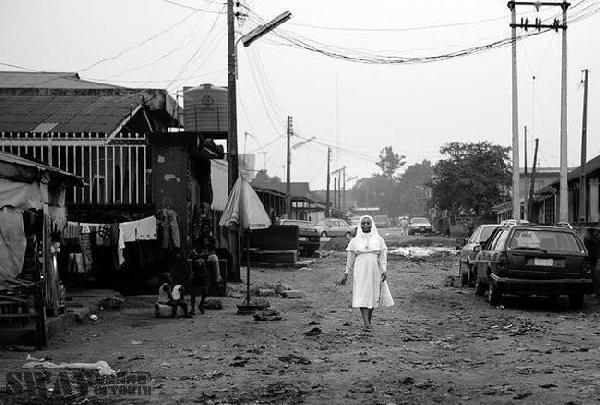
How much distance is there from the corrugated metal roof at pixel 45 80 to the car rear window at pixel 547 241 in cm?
1457

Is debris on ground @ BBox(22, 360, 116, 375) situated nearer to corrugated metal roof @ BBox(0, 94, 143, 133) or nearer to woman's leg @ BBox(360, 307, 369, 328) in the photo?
woman's leg @ BBox(360, 307, 369, 328)

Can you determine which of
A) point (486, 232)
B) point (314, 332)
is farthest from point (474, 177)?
point (314, 332)

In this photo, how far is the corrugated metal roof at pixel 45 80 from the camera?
2398 cm

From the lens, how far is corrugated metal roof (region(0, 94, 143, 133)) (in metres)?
17.1

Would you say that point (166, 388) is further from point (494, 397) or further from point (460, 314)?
point (460, 314)

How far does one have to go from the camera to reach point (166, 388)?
290 inches

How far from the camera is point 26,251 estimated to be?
36.9ft

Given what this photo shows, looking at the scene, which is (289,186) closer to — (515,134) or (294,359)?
(515,134)

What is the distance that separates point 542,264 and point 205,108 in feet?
35.5

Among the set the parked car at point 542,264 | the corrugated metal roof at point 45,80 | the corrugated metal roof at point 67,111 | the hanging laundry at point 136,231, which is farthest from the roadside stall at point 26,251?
the corrugated metal roof at point 45,80

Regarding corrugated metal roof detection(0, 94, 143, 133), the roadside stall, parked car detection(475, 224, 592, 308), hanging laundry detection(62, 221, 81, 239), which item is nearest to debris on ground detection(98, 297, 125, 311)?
hanging laundry detection(62, 221, 81, 239)

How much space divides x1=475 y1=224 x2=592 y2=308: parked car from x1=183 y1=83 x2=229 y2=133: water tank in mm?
9557

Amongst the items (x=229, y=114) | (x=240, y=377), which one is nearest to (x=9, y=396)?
(x=240, y=377)

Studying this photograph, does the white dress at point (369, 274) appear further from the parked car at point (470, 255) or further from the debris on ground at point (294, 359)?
the parked car at point (470, 255)
